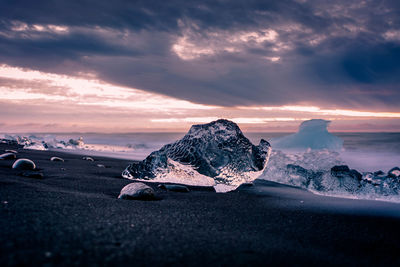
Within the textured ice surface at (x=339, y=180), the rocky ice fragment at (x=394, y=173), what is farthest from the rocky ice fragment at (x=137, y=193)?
the rocky ice fragment at (x=394, y=173)

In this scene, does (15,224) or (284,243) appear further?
(284,243)

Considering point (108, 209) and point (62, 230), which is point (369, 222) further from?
point (62, 230)

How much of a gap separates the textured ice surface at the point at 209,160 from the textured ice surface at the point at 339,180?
88 cm

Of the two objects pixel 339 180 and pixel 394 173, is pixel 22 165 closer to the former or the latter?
pixel 339 180

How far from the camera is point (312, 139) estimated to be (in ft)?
33.9

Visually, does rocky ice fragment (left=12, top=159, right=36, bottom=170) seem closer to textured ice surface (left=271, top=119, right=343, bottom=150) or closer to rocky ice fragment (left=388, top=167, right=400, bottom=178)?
rocky ice fragment (left=388, top=167, right=400, bottom=178)

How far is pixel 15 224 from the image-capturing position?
1.80 m

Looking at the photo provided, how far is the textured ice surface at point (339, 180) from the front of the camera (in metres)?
4.36

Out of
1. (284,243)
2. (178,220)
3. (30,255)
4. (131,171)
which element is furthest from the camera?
(131,171)

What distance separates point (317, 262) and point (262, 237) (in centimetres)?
47

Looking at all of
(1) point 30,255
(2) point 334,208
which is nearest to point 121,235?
(1) point 30,255

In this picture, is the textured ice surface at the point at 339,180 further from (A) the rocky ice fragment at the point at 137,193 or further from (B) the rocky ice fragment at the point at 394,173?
(A) the rocky ice fragment at the point at 137,193

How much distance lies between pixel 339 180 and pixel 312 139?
585 cm

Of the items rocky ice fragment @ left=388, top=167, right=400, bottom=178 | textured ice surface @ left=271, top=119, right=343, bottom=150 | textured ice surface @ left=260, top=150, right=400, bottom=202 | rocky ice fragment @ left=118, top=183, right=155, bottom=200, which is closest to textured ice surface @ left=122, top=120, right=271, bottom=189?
textured ice surface @ left=260, top=150, right=400, bottom=202
